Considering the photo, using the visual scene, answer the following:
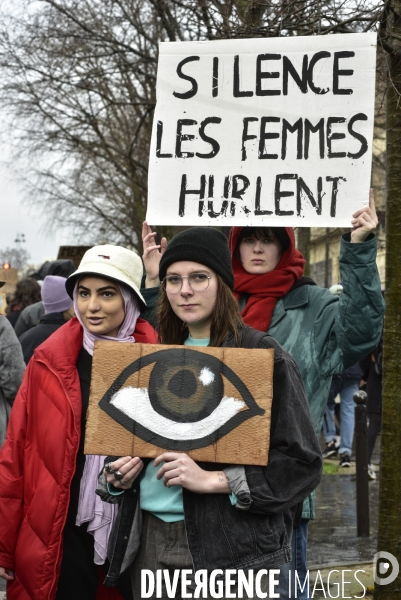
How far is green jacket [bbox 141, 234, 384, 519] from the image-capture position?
3.51 m

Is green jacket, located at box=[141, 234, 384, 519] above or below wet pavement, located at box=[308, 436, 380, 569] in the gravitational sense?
above

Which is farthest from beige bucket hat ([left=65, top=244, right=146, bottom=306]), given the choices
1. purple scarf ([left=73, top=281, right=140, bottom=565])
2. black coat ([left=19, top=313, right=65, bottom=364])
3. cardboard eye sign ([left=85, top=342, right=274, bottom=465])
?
black coat ([left=19, top=313, right=65, bottom=364])

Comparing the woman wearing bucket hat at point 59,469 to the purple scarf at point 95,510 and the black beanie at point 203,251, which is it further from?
the black beanie at point 203,251

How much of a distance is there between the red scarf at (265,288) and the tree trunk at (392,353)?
2.53 ft

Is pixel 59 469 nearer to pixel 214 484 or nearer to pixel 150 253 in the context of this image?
pixel 214 484

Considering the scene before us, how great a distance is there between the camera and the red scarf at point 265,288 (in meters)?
3.83

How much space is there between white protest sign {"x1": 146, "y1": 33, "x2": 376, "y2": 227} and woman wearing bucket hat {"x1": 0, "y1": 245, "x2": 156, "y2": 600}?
19.0 inches

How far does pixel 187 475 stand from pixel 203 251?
0.76 m

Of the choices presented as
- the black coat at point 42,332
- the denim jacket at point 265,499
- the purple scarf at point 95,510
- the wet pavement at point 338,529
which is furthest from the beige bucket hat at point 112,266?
the wet pavement at point 338,529

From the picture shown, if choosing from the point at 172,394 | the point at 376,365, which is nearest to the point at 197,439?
the point at 172,394

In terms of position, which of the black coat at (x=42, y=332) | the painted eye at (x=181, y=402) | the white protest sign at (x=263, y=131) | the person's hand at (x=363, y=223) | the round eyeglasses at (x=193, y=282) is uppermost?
the white protest sign at (x=263, y=131)

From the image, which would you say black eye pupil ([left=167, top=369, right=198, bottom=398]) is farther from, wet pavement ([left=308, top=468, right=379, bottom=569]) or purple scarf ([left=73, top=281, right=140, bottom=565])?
wet pavement ([left=308, top=468, right=379, bottom=569])

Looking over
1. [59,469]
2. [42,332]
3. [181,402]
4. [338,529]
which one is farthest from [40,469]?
[338,529]

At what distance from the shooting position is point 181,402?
9.41 ft
